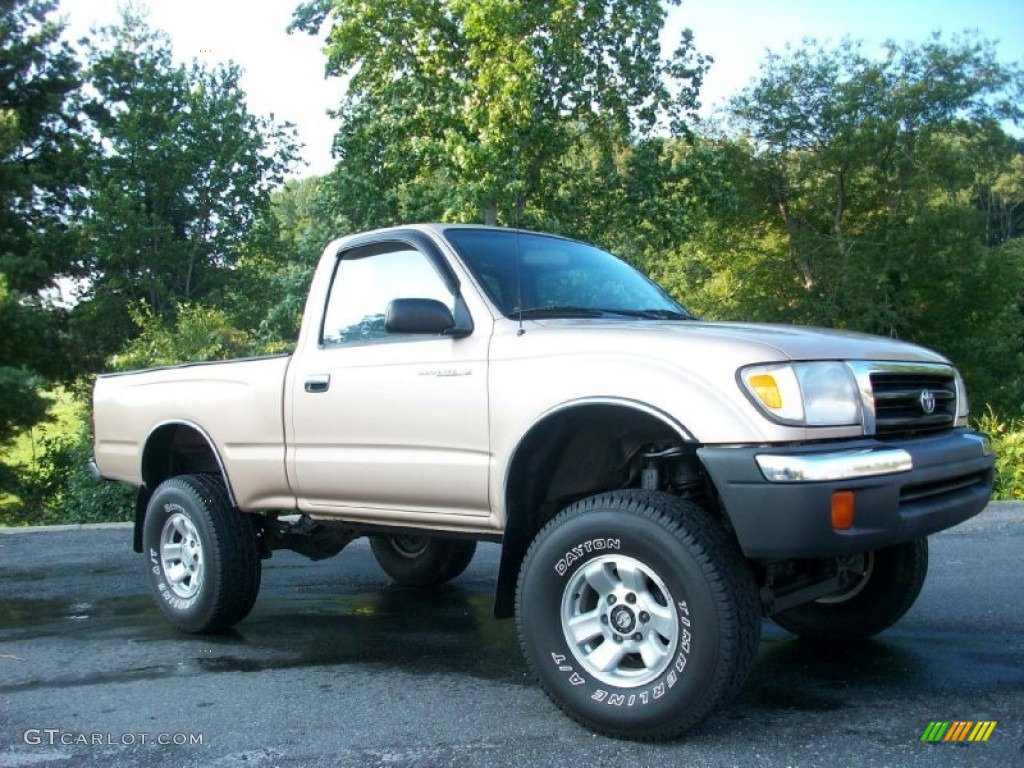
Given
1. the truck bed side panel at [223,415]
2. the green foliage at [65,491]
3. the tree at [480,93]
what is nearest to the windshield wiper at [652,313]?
the truck bed side panel at [223,415]

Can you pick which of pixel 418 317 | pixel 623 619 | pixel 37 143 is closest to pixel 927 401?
pixel 623 619

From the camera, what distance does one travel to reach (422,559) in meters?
6.71

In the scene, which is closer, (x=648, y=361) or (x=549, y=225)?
(x=648, y=361)

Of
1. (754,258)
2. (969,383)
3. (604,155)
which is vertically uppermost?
(604,155)

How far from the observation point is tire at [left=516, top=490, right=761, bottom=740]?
11.1 feet

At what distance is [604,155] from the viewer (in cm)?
2720

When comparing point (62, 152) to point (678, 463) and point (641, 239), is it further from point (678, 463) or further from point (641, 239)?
point (678, 463)

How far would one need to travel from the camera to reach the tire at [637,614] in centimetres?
338

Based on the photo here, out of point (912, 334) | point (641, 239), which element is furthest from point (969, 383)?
point (641, 239)

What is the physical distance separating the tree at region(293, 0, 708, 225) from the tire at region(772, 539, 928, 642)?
1940 centimetres

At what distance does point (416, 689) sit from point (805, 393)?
7.05 feet

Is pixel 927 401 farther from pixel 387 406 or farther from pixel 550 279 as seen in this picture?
pixel 387 406

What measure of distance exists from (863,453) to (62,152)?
3290cm

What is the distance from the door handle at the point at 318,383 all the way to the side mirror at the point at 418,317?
73 centimetres
